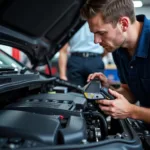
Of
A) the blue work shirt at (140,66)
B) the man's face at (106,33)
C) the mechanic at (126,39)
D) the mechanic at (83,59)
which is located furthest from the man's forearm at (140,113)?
the mechanic at (83,59)

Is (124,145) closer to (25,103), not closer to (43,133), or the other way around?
(43,133)

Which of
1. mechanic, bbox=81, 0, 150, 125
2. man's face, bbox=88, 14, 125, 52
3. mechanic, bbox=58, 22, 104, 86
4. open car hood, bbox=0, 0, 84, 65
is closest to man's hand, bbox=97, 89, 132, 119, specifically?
mechanic, bbox=81, 0, 150, 125

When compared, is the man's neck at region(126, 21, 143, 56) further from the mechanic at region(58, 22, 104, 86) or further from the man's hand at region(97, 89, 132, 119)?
the mechanic at region(58, 22, 104, 86)

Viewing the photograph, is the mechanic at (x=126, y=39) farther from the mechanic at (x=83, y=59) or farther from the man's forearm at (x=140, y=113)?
the mechanic at (x=83, y=59)

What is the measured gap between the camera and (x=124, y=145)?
2.29ft

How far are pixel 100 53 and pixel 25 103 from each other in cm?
149

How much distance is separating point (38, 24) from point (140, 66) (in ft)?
2.03

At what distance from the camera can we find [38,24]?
1.48 m

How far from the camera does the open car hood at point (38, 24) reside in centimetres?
126

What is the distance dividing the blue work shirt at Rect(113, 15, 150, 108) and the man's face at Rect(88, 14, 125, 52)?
12 cm

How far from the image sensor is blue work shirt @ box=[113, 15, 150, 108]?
127 centimetres

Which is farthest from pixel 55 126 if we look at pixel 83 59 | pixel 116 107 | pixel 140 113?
pixel 83 59

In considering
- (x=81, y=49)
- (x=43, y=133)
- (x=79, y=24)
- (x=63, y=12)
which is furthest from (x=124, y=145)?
(x=81, y=49)

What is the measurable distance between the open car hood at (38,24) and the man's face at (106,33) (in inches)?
11.2
